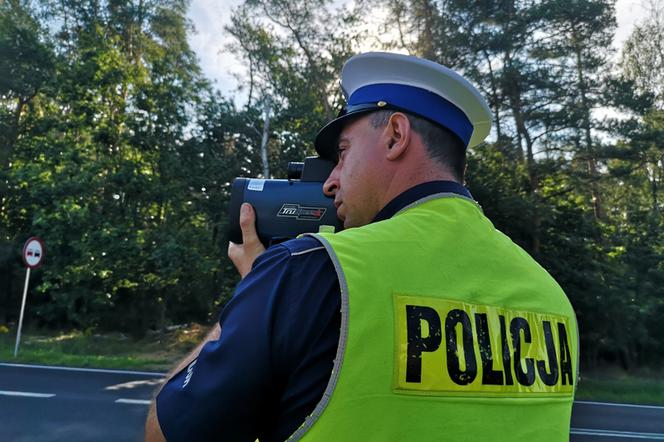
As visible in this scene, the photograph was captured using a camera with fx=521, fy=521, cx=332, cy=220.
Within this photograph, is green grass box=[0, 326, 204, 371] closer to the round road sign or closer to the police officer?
the round road sign

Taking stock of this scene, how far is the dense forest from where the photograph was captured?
13.5 metres

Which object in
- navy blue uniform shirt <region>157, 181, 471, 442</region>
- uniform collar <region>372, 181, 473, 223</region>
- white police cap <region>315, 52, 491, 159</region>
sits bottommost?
navy blue uniform shirt <region>157, 181, 471, 442</region>

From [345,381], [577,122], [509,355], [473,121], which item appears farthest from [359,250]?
[577,122]

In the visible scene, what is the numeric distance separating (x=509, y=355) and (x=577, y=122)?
45.9 feet

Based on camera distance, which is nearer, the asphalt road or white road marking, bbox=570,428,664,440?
the asphalt road

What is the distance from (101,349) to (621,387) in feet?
39.5

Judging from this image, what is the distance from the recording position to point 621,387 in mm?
11383

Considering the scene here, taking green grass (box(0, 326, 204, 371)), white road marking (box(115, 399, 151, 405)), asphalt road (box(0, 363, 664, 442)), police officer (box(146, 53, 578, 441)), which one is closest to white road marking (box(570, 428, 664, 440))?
asphalt road (box(0, 363, 664, 442))

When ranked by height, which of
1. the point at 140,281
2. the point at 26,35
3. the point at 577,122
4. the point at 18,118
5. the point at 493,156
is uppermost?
the point at 26,35

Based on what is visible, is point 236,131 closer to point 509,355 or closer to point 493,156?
point 493,156

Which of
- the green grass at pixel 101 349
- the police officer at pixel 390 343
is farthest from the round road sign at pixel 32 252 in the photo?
the police officer at pixel 390 343

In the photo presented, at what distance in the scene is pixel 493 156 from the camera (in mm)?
13281

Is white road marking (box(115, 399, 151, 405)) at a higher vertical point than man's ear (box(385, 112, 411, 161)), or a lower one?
lower

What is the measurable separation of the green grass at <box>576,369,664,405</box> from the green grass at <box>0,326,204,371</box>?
8.02 meters
